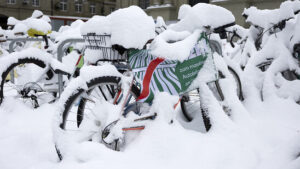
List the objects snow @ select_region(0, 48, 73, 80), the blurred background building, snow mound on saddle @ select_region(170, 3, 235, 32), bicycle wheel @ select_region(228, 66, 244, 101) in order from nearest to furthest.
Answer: snow mound on saddle @ select_region(170, 3, 235, 32)
bicycle wheel @ select_region(228, 66, 244, 101)
snow @ select_region(0, 48, 73, 80)
the blurred background building

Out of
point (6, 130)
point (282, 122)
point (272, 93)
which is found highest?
point (272, 93)

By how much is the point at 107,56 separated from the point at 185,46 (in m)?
0.71

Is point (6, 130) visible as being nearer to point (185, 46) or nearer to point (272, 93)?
point (185, 46)

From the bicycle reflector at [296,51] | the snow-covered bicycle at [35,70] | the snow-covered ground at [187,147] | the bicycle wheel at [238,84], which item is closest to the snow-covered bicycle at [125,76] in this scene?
the snow-covered ground at [187,147]

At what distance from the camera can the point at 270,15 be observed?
360 cm

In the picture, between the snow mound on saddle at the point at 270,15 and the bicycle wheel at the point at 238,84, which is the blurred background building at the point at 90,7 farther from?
the bicycle wheel at the point at 238,84

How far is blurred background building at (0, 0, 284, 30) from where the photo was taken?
1505cm

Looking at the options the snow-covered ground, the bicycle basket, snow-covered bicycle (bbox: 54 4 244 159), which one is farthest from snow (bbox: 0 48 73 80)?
the bicycle basket

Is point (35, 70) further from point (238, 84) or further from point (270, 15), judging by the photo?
point (270, 15)

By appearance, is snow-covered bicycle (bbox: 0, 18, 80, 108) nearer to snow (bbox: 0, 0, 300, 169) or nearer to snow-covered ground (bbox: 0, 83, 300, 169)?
snow (bbox: 0, 0, 300, 169)

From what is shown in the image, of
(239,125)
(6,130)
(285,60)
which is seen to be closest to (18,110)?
(6,130)

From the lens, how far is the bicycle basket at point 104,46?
7.00 ft

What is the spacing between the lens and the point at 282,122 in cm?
290

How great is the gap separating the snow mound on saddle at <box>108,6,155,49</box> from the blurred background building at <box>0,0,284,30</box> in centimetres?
1235
